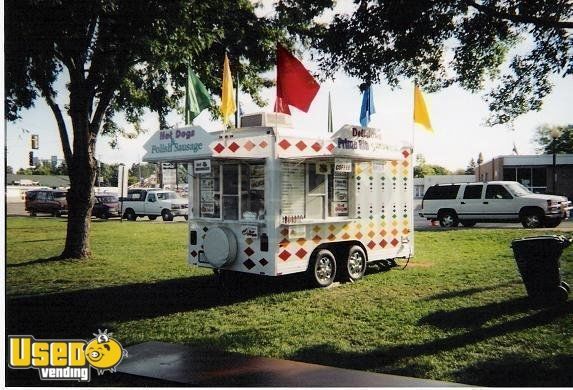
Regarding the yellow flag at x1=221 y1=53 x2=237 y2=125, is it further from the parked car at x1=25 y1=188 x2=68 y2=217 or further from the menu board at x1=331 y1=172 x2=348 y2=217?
the parked car at x1=25 y1=188 x2=68 y2=217

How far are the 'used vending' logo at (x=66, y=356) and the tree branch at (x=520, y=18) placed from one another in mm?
6463

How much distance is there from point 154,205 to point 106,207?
12.1 feet

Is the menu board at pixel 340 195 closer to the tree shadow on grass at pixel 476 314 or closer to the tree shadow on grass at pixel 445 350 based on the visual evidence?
the tree shadow on grass at pixel 476 314

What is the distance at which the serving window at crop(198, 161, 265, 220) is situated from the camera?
815 centimetres

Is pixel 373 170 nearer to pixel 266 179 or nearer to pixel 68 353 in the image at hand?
pixel 266 179

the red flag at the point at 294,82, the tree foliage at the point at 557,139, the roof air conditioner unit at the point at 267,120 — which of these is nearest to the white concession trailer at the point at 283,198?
the roof air conditioner unit at the point at 267,120

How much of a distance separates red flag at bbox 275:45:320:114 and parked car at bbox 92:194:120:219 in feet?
75.2

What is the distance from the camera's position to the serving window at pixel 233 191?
8.15m

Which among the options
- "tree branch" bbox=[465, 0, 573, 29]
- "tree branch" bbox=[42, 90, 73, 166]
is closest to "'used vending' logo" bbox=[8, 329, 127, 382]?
"tree branch" bbox=[465, 0, 573, 29]

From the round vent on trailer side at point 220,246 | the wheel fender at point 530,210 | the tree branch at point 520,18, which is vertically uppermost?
the tree branch at point 520,18

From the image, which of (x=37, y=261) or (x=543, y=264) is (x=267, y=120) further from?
(x=37, y=261)

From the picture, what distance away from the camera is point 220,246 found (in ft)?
26.6

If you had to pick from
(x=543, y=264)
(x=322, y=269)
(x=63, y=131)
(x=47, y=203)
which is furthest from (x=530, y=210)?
(x=47, y=203)

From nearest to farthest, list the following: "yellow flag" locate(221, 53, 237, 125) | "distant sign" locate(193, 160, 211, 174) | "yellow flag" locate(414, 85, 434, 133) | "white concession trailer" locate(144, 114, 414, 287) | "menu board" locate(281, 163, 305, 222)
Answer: "distant sign" locate(193, 160, 211, 174) < "white concession trailer" locate(144, 114, 414, 287) < "menu board" locate(281, 163, 305, 222) < "yellow flag" locate(221, 53, 237, 125) < "yellow flag" locate(414, 85, 434, 133)
